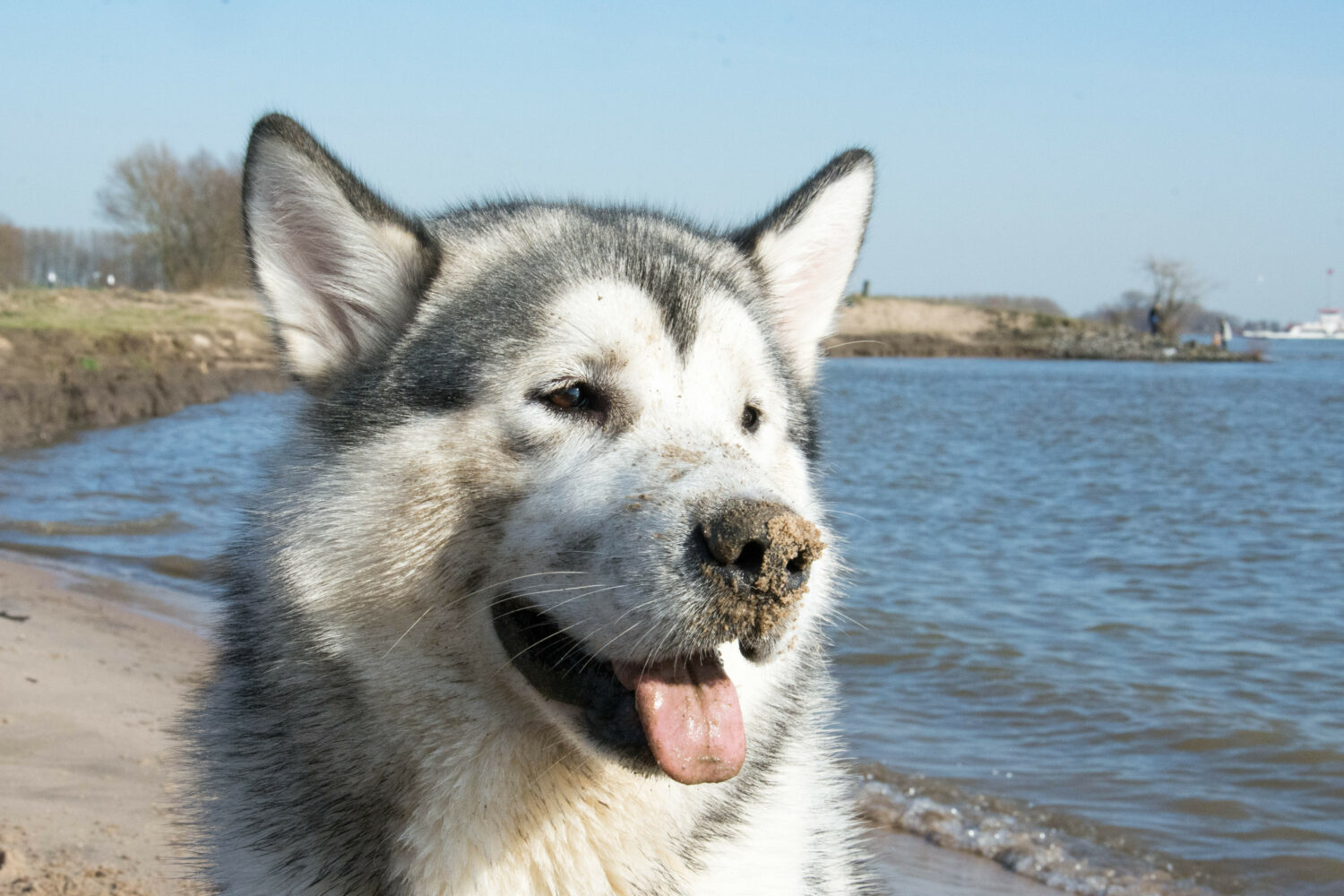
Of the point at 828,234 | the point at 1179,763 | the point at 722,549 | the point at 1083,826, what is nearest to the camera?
the point at 722,549

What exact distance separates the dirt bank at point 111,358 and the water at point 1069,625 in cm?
114

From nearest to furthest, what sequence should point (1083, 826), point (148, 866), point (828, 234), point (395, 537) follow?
point (395, 537) < point (828, 234) < point (148, 866) < point (1083, 826)

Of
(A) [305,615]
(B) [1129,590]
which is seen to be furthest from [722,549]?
(B) [1129,590]

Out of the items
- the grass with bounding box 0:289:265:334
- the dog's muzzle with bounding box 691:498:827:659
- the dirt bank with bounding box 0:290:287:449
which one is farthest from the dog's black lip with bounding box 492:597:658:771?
the grass with bounding box 0:289:265:334

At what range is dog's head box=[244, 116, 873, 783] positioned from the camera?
2.24 m

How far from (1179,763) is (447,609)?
5323mm

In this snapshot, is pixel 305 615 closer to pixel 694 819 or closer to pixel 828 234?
pixel 694 819

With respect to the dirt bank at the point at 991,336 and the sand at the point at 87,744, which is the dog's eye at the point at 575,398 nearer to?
the sand at the point at 87,744

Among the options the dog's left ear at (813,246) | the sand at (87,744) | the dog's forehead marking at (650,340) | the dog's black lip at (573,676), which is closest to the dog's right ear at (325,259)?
the dog's forehead marking at (650,340)

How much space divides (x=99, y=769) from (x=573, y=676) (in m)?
3.45

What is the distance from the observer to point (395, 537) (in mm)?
2408

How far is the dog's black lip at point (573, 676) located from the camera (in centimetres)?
229

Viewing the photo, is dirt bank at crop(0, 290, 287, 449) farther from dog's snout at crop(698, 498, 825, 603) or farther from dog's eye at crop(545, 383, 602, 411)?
dog's snout at crop(698, 498, 825, 603)

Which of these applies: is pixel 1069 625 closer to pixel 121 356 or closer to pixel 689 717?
pixel 689 717
